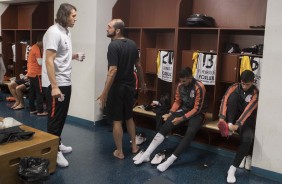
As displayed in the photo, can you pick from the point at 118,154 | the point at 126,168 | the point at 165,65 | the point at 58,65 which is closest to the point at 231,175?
the point at 126,168

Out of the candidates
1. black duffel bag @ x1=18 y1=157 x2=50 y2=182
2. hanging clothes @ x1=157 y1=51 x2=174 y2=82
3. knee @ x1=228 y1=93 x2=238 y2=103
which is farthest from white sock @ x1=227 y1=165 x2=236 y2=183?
black duffel bag @ x1=18 y1=157 x2=50 y2=182

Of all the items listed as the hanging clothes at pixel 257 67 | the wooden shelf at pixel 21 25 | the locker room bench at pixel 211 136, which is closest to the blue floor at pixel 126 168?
the locker room bench at pixel 211 136

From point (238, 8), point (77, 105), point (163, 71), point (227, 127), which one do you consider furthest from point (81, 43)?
point (227, 127)

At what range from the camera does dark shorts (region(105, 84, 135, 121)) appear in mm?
3062

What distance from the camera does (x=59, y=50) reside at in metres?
2.71

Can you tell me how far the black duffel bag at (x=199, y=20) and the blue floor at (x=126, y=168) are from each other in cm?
148

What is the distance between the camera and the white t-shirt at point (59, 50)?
103 inches

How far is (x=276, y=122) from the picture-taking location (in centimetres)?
277

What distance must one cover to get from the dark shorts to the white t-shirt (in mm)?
494

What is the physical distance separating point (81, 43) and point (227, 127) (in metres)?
2.52

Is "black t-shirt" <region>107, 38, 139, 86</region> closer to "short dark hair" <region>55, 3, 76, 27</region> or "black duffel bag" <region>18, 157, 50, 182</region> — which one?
"short dark hair" <region>55, 3, 76, 27</region>

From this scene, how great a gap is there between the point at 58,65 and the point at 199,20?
1.83 meters

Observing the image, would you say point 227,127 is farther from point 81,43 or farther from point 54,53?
point 81,43

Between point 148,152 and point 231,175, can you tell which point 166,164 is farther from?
point 231,175
